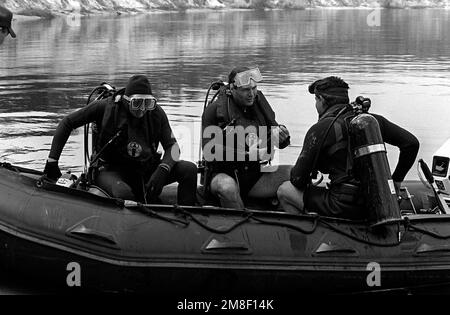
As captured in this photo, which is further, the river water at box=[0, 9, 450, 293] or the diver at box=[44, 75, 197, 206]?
the river water at box=[0, 9, 450, 293]

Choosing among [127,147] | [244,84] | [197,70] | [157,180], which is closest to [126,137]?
[127,147]

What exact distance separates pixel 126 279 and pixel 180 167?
1.11 metres

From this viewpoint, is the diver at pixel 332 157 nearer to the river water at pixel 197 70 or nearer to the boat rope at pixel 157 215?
the boat rope at pixel 157 215

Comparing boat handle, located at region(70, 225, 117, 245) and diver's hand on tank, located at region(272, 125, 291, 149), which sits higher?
diver's hand on tank, located at region(272, 125, 291, 149)

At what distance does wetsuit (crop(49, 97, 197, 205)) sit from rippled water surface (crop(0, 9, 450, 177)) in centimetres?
419

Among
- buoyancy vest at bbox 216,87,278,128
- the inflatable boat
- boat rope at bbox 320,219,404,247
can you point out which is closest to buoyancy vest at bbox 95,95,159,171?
buoyancy vest at bbox 216,87,278,128

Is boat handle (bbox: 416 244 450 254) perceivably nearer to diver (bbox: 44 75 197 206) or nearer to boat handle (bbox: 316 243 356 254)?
boat handle (bbox: 316 243 356 254)

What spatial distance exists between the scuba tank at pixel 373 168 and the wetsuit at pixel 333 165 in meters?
Answer: 0.09

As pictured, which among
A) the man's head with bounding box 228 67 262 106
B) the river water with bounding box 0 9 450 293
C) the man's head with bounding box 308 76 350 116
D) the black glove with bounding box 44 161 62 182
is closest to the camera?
the man's head with bounding box 308 76 350 116

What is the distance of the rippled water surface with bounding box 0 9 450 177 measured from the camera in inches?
493

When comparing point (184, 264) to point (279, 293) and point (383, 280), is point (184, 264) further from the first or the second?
point (383, 280)

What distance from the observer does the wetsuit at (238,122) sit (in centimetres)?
588

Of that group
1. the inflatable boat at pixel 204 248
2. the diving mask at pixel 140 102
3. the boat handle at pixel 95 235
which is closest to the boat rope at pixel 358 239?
the inflatable boat at pixel 204 248

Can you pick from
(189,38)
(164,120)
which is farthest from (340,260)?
(189,38)
